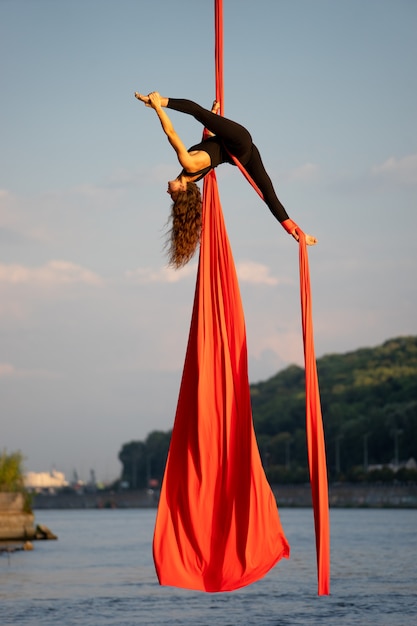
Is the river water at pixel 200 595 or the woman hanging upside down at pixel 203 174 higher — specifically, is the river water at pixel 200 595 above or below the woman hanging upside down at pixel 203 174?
below

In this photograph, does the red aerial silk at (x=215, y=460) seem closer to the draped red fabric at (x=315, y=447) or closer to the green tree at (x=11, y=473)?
the draped red fabric at (x=315, y=447)

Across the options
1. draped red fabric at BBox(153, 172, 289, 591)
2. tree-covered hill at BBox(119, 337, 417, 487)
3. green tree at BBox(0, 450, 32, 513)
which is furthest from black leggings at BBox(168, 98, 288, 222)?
tree-covered hill at BBox(119, 337, 417, 487)

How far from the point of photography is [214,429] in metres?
8.97

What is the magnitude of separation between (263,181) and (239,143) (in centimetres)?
39

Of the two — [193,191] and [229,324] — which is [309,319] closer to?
[229,324]

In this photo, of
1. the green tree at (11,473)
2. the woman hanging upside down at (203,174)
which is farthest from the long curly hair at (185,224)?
the green tree at (11,473)

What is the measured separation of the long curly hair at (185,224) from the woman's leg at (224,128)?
1.52 ft

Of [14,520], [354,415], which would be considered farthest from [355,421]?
[14,520]

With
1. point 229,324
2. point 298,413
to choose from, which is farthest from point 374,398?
point 229,324

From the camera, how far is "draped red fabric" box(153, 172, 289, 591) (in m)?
8.88

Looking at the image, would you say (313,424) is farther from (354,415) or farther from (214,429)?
(354,415)

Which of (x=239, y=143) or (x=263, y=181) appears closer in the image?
(x=239, y=143)

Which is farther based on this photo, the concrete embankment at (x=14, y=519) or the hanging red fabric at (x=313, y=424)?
the concrete embankment at (x=14, y=519)

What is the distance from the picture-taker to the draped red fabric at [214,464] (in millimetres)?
8883
